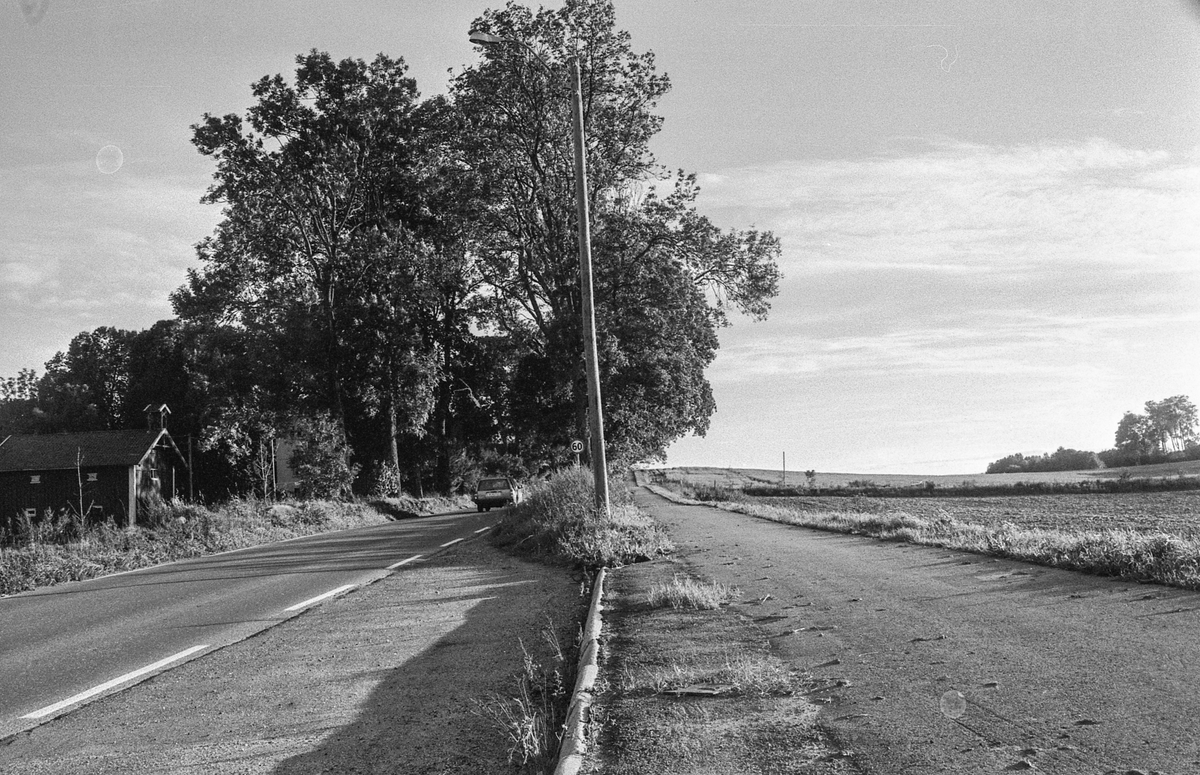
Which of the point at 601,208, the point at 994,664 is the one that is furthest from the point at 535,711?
the point at 601,208

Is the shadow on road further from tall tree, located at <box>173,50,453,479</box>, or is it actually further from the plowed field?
tall tree, located at <box>173,50,453,479</box>

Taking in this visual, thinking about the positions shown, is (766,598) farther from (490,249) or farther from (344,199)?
(344,199)

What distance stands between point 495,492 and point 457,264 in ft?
34.4

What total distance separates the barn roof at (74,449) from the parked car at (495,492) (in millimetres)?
19787

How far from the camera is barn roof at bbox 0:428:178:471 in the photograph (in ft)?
158

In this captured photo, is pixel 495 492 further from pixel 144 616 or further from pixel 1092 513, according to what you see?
pixel 144 616

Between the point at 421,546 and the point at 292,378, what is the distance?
2301 cm

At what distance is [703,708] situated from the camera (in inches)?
201

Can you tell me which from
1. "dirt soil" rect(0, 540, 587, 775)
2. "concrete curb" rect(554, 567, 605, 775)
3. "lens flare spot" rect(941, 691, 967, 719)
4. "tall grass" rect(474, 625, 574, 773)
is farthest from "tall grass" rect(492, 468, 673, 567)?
"lens flare spot" rect(941, 691, 967, 719)

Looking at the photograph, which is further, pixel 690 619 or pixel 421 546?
pixel 421 546

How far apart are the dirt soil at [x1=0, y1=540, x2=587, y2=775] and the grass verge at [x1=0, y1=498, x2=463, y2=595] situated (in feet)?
24.1

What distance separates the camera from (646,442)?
39.1m

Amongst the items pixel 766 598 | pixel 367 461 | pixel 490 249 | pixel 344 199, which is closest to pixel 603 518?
pixel 766 598

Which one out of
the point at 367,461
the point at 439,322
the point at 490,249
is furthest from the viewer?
the point at 367,461
